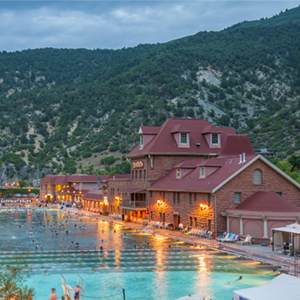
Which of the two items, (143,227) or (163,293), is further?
(143,227)

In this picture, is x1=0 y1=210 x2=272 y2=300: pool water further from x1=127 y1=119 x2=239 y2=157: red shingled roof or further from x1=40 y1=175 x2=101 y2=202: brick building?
x1=40 y1=175 x2=101 y2=202: brick building

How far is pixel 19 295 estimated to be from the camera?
17.8 metres

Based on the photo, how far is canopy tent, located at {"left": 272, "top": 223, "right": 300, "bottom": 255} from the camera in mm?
34997

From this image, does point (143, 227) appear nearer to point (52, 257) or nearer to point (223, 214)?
point (223, 214)

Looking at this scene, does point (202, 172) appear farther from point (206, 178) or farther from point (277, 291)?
point (277, 291)

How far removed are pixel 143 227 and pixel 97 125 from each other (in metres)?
141

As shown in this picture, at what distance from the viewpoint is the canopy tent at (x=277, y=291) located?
55.6 feet

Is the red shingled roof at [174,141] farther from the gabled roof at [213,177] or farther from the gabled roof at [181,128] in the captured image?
the gabled roof at [213,177]

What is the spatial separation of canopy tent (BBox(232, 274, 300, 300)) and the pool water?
7.49 metres

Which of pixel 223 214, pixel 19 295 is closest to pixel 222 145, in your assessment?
pixel 223 214

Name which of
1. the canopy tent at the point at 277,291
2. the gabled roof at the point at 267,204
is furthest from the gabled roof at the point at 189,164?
the canopy tent at the point at 277,291

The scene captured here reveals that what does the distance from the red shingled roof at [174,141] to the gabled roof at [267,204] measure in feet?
57.5

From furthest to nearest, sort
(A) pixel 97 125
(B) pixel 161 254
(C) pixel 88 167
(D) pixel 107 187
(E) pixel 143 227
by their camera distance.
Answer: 1. (A) pixel 97 125
2. (C) pixel 88 167
3. (D) pixel 107 187
4. (E) pixel 143 227
5. (B) pixel 161 254

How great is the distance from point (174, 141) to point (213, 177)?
1463cm
